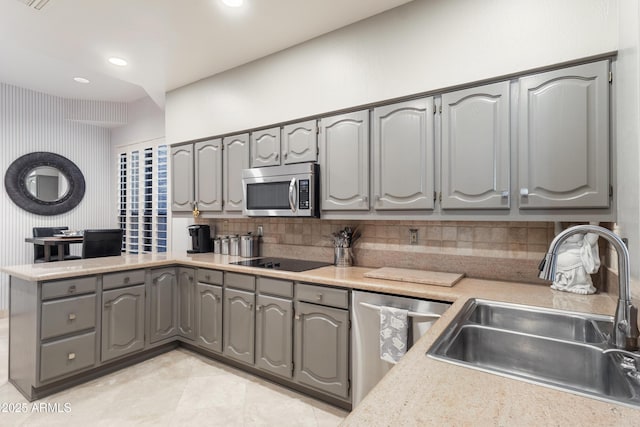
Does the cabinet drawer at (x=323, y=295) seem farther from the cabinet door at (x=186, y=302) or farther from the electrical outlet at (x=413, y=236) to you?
the cabinet door at (x=186, y=302)

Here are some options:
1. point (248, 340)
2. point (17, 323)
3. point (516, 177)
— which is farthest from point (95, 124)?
point (516, 177)

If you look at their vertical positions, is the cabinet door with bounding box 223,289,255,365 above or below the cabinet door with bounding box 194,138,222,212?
below

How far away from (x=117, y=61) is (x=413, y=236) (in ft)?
9.47

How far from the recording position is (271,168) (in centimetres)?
279

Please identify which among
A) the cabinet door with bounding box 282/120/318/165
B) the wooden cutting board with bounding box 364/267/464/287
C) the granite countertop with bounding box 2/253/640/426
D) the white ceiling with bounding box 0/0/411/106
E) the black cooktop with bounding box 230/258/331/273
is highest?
the white ceiling with bounding box 0/0/411/106

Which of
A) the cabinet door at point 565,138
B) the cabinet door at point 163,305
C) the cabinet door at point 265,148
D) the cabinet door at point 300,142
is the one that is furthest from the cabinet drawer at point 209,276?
the cabinet door at point 565,138

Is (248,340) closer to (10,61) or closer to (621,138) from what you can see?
(621,138)

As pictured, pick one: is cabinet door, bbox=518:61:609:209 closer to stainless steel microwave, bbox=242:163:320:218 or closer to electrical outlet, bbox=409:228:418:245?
electrical outlet, bbox=409:228:418:245

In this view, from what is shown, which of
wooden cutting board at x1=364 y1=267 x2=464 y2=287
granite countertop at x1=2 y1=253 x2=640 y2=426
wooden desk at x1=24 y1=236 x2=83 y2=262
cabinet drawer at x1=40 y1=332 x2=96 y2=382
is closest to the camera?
granite countertop at x1=2 y1=253 x2=640 y2=426

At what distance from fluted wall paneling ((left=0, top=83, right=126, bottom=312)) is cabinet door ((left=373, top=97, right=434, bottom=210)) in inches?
179

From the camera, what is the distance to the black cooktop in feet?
8.47

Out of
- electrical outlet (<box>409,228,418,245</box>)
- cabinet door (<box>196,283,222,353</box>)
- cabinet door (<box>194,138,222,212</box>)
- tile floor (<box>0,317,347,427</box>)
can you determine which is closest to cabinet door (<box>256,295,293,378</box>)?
tile floor (<box>0,317,347,427</box>)

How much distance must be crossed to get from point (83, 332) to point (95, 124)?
12.9 feet

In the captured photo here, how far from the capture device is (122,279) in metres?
2.74
